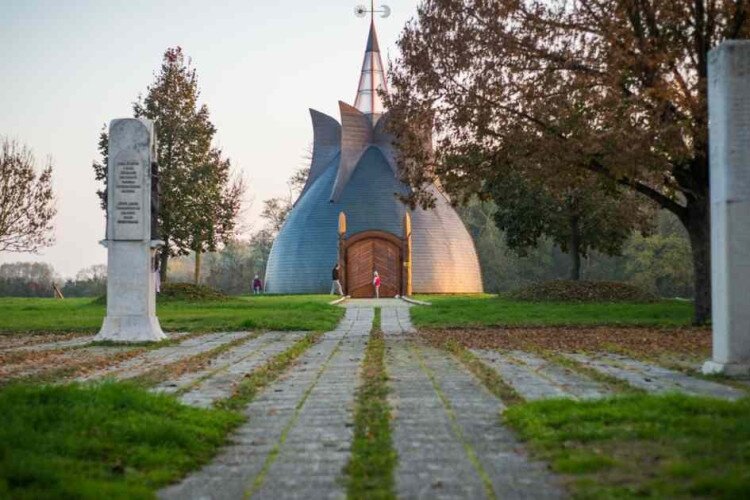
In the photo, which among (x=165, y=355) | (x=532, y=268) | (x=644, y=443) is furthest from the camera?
(x=532, y=268)

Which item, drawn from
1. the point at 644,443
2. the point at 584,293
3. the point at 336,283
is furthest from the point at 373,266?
the point at 644,443

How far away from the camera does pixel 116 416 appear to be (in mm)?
5516

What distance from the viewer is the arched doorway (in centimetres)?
4319

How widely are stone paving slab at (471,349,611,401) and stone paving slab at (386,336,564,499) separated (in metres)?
0.39

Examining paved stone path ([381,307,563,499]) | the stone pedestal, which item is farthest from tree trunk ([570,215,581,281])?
paved stone path ([381,307,563,499])

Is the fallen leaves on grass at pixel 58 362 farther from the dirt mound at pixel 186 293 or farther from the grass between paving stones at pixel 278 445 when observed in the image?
the dirt mound at pixel 186 293

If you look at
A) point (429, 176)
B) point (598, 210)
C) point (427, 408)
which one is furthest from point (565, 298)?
point (427, 408)

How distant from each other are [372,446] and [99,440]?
153 centimetres

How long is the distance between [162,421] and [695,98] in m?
12.1

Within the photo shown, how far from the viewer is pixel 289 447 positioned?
511cm

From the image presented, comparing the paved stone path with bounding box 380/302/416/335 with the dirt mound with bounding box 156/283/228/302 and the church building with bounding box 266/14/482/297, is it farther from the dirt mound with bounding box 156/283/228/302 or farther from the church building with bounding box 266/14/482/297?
the church building with bounding box 266/14/482/297

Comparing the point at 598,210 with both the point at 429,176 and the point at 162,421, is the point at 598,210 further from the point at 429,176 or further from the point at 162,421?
the point at 162,421

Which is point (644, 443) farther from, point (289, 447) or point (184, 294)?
point (184, 294)

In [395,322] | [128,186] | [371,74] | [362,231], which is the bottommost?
[395,322]
